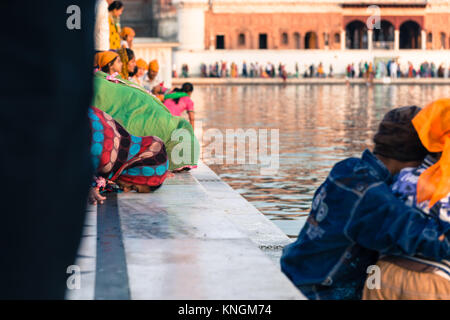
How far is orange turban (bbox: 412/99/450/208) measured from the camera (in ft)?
6.91

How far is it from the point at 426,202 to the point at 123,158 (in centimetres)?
197

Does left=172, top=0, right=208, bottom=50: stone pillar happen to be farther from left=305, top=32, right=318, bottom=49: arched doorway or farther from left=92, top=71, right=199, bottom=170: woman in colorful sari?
left=92, top=71, right=199, bottom=170: woman in colorful sari

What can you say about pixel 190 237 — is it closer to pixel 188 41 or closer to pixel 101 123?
pixel 101 123

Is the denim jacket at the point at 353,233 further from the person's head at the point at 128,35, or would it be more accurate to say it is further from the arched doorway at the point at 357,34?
the arched doorway at the point at 357,34

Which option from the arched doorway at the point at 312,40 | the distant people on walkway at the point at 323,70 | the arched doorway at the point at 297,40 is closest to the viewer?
the distant people on walkway at the point at 323,70

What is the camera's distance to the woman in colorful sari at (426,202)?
2074 millimetres

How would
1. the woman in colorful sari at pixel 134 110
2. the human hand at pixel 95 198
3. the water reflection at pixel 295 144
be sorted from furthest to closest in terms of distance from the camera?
the water reflection at pixel 295 144 < the woman in colorful sari at pixel 134 110 < the human hand at pixel 95 198

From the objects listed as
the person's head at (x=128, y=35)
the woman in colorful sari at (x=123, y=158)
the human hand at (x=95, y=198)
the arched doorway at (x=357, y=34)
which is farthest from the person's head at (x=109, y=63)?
the arched doorway at (x=357, y=34)

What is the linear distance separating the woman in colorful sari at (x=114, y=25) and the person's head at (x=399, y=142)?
5.85 metres

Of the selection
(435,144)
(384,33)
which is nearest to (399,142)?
(435,144)

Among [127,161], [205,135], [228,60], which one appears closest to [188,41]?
[228,60]

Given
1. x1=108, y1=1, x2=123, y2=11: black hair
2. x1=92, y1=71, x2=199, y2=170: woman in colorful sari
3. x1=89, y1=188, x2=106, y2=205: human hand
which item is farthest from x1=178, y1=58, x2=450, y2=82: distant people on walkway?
x1=89, y1=188, x2=106, y2=205: human hand

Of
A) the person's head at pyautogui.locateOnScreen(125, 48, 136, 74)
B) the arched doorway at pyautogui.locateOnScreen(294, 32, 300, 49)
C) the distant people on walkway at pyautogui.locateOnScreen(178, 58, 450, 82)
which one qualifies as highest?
the arched doorway at pyautogui.locateOnScreen(294, 32, 300, 49)
